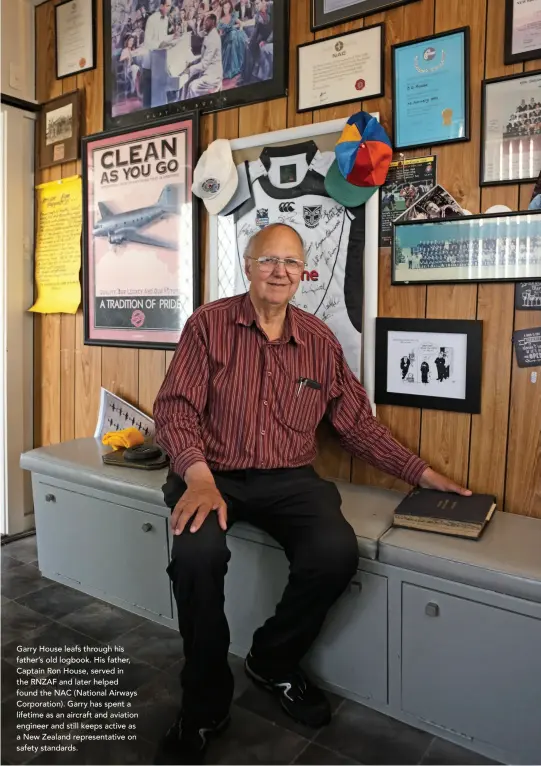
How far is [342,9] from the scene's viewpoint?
2.03 metres

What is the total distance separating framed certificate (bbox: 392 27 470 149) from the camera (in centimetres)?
182

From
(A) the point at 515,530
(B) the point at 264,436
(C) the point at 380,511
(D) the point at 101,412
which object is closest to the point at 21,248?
(D) the point at 101,412

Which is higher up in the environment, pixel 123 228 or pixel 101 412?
pixel 123 228

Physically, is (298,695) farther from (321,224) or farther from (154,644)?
(321,224)

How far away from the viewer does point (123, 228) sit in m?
2.71

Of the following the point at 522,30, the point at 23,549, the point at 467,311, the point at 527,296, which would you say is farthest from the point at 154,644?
the point at 522,30

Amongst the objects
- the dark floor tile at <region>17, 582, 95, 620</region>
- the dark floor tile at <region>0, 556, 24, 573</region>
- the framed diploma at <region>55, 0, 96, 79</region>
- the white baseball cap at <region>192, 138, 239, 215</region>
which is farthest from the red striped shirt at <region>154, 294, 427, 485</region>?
the framed diploma at <region>55, 0, 96, 79</region>

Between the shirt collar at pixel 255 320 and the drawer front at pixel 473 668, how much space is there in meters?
0.82

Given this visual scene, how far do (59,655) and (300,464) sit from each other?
1.01m

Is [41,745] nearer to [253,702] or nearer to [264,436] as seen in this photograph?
[253,702]

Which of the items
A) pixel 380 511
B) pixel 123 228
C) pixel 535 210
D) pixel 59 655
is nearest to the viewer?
pixel 535 210

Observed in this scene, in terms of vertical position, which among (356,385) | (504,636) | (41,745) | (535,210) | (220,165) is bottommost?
(41,745)

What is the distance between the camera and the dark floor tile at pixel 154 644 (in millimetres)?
1933

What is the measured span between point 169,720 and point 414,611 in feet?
2.41
